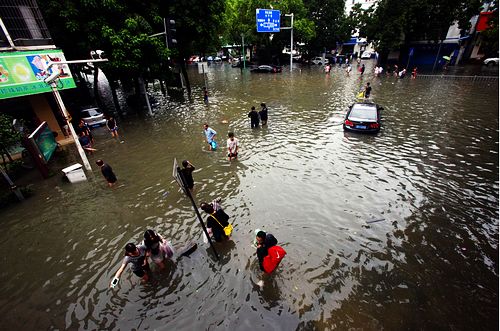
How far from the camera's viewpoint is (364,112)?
46.5 ft

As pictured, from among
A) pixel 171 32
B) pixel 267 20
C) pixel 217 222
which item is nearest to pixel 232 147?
pixel 217 222

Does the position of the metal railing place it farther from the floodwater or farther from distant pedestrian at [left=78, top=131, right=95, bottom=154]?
distant pedestrian at [left=78, top=131, right=95, bottom=154]

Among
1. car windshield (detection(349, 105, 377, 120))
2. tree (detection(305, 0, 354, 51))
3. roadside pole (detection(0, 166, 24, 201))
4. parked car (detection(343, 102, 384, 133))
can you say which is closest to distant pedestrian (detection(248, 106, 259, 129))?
A: parked car (detection(343, 102, 384, 133))

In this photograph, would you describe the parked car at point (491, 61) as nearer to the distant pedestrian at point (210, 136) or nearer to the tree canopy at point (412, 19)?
the tree canopy at point (412, 19)

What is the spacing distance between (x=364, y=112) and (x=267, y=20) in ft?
80.7

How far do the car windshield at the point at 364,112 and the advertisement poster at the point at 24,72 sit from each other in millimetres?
14906

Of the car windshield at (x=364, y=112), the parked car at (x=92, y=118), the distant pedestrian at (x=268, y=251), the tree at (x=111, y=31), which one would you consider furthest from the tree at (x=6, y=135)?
the car windshield at (x=364, y=112)

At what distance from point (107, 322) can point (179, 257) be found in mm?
2037

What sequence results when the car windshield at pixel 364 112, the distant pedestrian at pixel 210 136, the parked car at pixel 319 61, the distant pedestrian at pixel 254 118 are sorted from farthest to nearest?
the parked car at pixel 319 61 → the distant pedestrian at pixel 254 118 → the car windshield at pixel 364 112 → the distant pedestrian at pixel 210 136

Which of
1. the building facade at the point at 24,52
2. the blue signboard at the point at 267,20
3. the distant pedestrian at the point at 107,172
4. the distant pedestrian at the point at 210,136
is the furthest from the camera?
the blue signboard at the point at 267,20

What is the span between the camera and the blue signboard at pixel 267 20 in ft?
104

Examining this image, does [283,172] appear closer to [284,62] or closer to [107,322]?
[107,322]

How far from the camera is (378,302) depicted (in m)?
5.46

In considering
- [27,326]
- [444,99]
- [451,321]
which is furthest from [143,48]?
[444,99]
